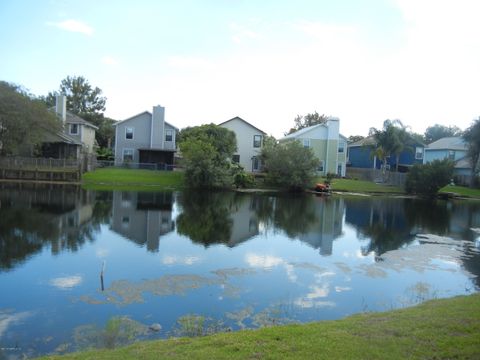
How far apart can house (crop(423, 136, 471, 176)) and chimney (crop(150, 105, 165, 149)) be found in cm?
4195

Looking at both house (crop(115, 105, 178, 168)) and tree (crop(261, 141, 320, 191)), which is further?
house (crop(115, 105, 178, 168))

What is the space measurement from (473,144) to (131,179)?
167 feet

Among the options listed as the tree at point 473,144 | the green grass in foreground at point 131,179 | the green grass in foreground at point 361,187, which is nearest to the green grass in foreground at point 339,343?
the green grass in foreground at point 131,179

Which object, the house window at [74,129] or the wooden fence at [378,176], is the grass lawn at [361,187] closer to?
the wooden fence at [378,176]

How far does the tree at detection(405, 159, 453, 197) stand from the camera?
192 ft

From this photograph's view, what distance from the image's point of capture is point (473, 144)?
6650cm

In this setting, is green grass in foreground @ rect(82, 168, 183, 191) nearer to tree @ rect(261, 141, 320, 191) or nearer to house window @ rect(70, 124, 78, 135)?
house window @ rect(70, 124, 78, 135)

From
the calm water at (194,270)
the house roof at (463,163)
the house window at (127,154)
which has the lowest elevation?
the calm water at (194,270)

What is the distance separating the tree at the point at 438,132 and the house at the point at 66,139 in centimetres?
9342

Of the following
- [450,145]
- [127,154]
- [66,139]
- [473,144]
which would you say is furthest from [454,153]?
[66,139]

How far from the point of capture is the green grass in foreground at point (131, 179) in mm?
51125

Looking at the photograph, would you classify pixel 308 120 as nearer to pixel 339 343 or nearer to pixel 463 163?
pixel 463 163

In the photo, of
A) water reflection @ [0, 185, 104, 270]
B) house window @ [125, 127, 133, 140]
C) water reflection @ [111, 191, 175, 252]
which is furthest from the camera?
house window @ [125, 127, 133, 140]

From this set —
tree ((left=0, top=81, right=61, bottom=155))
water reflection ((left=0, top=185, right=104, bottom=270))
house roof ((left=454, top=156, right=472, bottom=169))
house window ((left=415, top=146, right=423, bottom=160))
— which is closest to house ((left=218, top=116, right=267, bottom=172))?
tree ((left=0, top=81, right=61, bottom=155))
